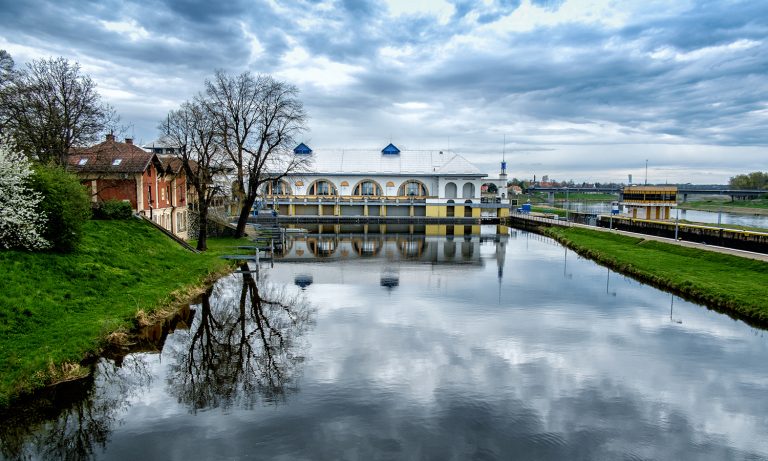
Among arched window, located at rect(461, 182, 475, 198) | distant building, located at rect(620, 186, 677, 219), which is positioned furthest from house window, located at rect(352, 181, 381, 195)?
distant building, located at rect(620, 186, 677, 219)

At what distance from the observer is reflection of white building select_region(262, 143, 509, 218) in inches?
3081

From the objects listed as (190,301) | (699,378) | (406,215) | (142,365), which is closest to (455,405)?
(699,378)

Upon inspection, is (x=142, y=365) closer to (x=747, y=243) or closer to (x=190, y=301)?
(x=190, y=301)

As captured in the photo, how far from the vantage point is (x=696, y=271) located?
27047 mm

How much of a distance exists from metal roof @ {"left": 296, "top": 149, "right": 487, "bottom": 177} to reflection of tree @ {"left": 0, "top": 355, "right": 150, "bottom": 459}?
67.6 meters

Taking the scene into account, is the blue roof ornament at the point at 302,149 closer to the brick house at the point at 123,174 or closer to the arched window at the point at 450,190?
the arched window at the point at 450,190

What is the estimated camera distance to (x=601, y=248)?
38750 millimetres

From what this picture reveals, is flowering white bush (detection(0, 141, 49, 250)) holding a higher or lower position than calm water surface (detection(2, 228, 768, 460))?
higher

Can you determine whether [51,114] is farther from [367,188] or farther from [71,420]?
[367,188]

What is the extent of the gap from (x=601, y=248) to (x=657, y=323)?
20807 millimetres

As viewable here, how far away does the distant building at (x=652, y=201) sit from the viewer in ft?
206

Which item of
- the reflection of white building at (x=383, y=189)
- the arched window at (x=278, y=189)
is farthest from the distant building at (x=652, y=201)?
the arched window at (x=278, y=189)

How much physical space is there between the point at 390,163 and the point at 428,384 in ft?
232

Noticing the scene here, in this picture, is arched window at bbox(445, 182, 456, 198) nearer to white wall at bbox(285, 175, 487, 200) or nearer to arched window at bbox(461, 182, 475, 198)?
white wall at bbox(285, 175, 487, 200)
